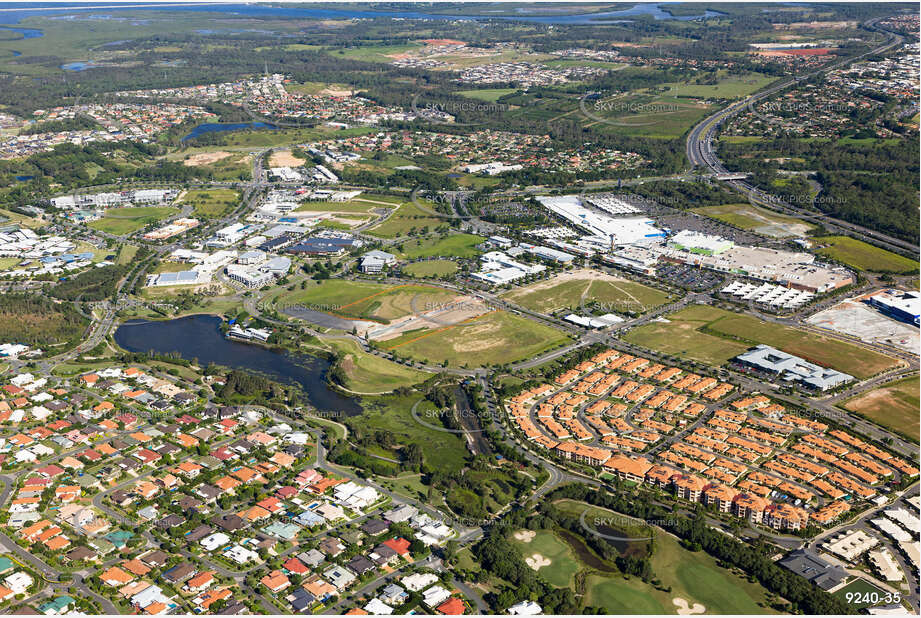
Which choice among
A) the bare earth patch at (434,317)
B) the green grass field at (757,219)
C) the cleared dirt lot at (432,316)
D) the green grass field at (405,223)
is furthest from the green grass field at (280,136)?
the bare earth patch at (434,317)

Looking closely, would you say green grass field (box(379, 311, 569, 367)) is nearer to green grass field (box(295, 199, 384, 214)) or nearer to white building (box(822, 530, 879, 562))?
white building (box(822, 530, 879, 562))

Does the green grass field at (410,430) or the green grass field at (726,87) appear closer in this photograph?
the green grass field at (410,430)

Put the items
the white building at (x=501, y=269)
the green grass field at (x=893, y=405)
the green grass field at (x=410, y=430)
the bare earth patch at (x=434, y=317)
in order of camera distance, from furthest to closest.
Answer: the white building at (x=501, y=269) → the bare earth patch at (x=434, y=317) → the green grass field at (x=893, y=405) → the green grass field at (x=410, y=430)

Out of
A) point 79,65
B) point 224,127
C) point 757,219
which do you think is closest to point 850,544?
point 757,219

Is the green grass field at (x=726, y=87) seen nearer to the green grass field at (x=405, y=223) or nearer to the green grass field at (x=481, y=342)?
the green grass field at (x=405, y=223)

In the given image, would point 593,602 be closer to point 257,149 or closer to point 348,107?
point 257,149

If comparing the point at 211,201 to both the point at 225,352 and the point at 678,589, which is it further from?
the point at 678,589
